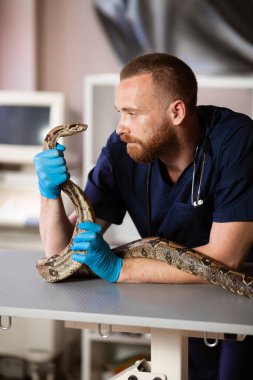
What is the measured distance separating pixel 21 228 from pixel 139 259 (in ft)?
5.18

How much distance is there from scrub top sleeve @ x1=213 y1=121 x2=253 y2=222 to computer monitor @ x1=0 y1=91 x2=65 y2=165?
1563mm

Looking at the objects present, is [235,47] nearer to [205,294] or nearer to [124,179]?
[124,179]

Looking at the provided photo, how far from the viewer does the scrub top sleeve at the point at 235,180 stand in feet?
6.31

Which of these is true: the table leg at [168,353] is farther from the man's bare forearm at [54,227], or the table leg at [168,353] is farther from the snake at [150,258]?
the man's bare forearm at [54,227]

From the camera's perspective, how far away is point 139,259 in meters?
1.92

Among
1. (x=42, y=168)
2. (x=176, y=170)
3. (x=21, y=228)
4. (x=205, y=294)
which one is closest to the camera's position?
(x=205, y=294)

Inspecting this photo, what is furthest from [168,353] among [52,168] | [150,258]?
[52,168]

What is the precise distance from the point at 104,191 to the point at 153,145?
282mm

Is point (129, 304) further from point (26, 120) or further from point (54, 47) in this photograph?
point (54, 47)

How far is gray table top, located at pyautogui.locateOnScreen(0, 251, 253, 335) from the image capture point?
→ 1607 millimetres

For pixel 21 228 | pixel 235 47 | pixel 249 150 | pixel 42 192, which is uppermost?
pixel 235 47

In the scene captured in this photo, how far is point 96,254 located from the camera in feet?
6.11

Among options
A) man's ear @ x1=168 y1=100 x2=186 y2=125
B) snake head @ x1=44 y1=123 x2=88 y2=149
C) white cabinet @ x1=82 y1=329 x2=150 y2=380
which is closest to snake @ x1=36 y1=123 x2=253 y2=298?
snake head @ x1=44 y1=123 x2=88 y2=149

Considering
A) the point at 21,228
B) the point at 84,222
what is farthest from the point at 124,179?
the point at 21,228
